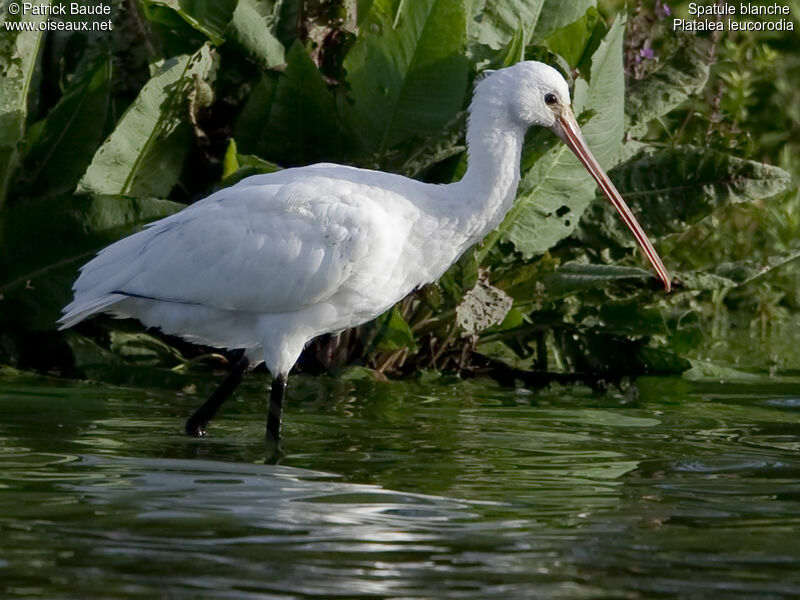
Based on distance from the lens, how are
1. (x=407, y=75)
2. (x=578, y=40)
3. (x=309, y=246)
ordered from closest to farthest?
1. (x=309, y=246)
2. (x=407, y=75)
3. (x=578, y=40)

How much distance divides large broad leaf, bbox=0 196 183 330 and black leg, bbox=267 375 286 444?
59.6 inches

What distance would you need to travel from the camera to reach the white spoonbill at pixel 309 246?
6156mm

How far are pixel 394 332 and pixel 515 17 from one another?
202 centimetres

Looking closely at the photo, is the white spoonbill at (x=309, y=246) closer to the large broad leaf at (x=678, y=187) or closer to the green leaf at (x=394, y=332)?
the green leaf at (x=394, y=332)

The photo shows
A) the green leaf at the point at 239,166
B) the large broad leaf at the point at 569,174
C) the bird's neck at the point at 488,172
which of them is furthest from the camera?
the large broad leaf at the point at 569,174

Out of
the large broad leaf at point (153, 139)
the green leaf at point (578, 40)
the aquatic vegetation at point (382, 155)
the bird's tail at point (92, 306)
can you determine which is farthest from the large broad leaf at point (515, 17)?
the bird's tail at point (92, 306)

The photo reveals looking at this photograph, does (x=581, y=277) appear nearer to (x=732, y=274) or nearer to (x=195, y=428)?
(x=732, y=274)

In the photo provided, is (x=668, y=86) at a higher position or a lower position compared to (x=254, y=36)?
lower

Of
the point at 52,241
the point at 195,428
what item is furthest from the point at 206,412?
the point at 52,241

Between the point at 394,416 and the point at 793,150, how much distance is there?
6810 mm

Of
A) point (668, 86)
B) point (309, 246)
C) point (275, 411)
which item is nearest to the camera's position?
point (309, 246)

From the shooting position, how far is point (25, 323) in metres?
7.82

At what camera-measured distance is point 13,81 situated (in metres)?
7.75

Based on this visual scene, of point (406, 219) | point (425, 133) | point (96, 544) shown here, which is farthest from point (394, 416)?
point (96, 544)
